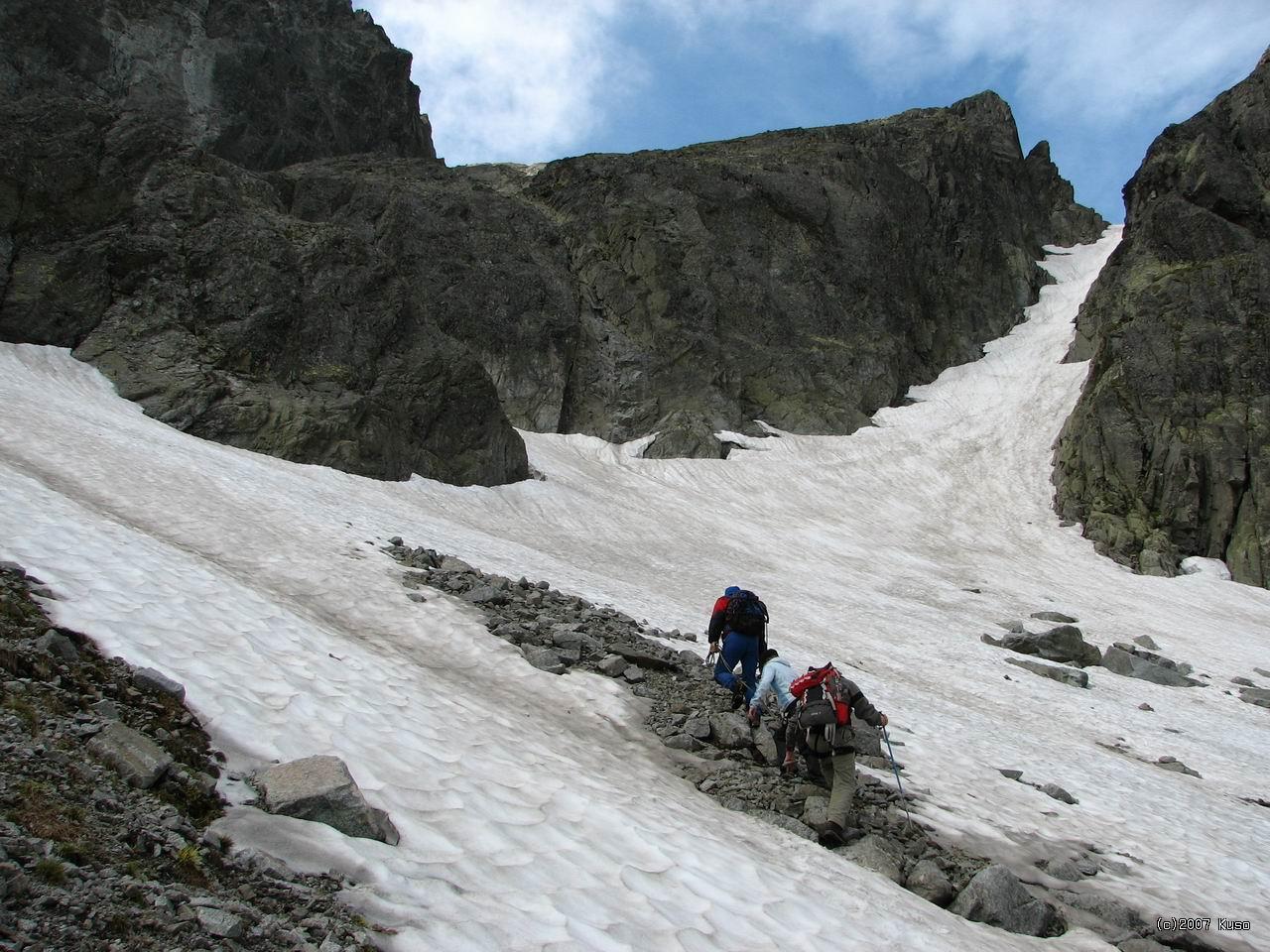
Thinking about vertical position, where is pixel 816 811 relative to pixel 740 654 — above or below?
below

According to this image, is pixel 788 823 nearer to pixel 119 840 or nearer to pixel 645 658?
pixel 645 658

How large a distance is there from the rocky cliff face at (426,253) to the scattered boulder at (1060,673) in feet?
71.2

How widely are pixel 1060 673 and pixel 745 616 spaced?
47.5 feet

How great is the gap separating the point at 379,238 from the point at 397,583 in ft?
158

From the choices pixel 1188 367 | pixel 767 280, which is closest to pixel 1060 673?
Answer: pixel 1188 367

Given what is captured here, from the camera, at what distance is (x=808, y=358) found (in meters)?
62.0

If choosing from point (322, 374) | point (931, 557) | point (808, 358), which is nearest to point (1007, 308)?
point (808, 358)

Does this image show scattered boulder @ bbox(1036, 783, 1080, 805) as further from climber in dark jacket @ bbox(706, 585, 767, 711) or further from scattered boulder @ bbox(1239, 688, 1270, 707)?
scattered boulder @ bbox(1239, 688, 1270, 707)

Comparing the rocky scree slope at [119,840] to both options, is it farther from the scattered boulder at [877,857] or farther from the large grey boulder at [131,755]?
the scattered boulder at [877,857]

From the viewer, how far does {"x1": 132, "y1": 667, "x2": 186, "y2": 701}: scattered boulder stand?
244 inches

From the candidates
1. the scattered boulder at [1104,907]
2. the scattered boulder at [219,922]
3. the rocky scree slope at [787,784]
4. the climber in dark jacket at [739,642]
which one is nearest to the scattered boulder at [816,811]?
the rocky scree slope at [787,784]

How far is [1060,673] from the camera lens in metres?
22.0

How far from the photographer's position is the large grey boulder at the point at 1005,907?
7512 mm

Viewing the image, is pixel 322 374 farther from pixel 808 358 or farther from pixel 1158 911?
pixel 808 358
